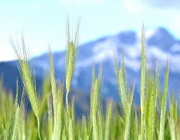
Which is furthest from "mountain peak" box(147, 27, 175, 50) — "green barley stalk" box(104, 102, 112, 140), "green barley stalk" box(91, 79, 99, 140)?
"green barley stalk" box(91, 79, 99, 140)

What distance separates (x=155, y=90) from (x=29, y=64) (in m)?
0.43

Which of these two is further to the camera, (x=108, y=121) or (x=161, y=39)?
(x=161, y=39)

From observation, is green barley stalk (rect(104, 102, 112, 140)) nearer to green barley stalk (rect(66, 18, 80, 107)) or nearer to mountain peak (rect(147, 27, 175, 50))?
green barley stalk (rect(66, 18, 80, 107))

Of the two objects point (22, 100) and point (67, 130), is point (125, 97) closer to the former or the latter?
point (67, 130)

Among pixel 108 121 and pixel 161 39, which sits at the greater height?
pixel 161 39

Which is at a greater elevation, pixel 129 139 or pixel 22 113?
pixel 22 113

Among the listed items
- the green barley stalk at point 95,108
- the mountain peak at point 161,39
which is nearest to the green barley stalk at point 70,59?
the green barley stalk at point 95,108

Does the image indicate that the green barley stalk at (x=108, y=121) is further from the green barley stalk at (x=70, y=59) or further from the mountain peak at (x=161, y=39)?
the mountain peak at (x=161, y=39)

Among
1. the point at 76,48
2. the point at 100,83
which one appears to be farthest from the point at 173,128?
the point at 76,48

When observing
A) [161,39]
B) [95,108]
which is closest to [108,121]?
[95,108]

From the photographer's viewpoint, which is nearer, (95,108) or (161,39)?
(95,108)

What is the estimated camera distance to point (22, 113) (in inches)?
63.9

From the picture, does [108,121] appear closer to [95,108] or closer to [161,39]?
[95,108]

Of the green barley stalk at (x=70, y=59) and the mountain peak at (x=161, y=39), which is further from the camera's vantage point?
the mountain peak at (x=161, y=39)
